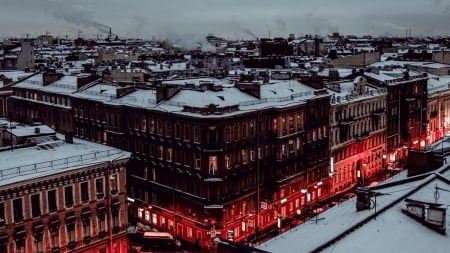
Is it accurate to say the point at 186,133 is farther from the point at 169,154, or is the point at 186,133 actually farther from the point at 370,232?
the point at 370,232

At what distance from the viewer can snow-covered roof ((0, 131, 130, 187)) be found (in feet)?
160

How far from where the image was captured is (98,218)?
54.4m

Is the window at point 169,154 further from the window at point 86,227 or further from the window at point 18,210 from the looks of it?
the window at point 18,210

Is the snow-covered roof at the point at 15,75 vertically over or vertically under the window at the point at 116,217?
over

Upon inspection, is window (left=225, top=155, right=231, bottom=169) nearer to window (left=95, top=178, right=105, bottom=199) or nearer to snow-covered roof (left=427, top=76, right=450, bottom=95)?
window (left=95, top=178, right=105, bottom=199)

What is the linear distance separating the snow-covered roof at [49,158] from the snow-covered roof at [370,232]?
73.0ft

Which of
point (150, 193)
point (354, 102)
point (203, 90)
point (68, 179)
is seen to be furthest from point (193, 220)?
point (354, 102)

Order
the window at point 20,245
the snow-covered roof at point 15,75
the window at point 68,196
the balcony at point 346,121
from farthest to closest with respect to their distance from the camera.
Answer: the snow-covered roof at point 15,75
the balcony at point 346,121
the window at point 68,196
the window at point 20,245

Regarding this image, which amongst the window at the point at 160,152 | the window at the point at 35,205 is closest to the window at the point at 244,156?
the window at the point at 160,152

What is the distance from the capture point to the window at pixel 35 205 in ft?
162

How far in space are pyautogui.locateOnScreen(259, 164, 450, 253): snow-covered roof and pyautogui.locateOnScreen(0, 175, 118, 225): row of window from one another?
21.9 meters

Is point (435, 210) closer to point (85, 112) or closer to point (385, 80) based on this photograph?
point (85, 112)

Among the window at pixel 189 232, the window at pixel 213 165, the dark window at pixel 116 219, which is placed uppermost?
the window at pixel 213 165

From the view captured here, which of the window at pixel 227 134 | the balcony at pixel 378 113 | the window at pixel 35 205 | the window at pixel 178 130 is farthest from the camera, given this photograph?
the balcony at pixel 378 113
